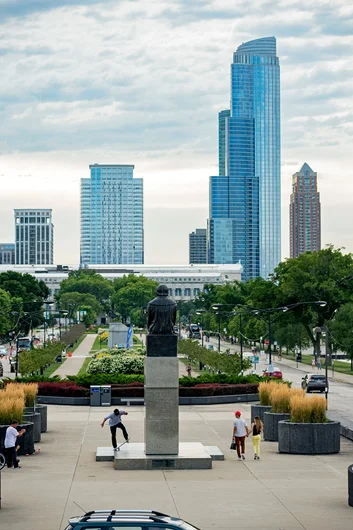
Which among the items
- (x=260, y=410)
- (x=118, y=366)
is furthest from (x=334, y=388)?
(x=260, y=410)

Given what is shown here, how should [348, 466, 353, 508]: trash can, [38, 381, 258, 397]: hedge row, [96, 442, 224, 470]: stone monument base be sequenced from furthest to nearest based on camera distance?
[38, 381, 258, 397]: hedge row, [96, 442, 224, 470]: stone monument base, [348, 466, 353, 508]: trash can

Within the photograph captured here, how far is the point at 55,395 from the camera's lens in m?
49.7

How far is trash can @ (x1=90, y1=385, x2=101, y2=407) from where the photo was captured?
158 ft

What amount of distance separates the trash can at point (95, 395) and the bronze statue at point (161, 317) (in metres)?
19.4

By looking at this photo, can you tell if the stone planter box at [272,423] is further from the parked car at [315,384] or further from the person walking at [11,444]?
the parked car at [315,384]

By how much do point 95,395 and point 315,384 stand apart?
18.7 m

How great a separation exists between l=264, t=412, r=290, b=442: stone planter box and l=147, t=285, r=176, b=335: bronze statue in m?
6.18

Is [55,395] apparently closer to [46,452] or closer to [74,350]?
[46,452]

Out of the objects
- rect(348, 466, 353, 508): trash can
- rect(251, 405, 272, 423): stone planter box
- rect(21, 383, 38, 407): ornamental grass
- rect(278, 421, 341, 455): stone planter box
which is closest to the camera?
rect(348, 466, 353, 508): trash can

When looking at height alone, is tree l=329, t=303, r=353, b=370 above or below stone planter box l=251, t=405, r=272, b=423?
above

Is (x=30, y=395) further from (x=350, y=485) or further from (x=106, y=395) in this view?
(x=350, y=485)

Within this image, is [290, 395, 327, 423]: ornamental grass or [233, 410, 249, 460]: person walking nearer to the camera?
[233, 410, 249, 460]: person walking

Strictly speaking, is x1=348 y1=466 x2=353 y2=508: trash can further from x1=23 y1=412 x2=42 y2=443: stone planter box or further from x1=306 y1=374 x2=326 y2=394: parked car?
x1=306 y1=374 x2=326 y2=394: parked car

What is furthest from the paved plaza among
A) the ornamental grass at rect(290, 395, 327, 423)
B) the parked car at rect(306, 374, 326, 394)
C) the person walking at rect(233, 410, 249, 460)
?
the parked car at rect(306, 374, 326, 394)
